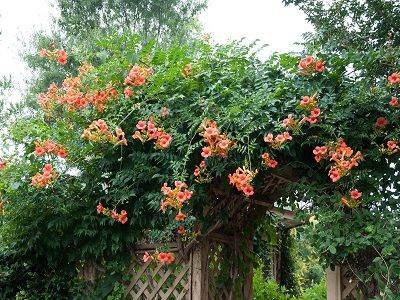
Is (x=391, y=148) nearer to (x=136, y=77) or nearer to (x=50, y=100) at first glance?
(x=136, y=77)

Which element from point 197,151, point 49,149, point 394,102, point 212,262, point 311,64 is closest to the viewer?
point 394,102

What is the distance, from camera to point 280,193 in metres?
4.37

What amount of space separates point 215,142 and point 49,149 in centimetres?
126

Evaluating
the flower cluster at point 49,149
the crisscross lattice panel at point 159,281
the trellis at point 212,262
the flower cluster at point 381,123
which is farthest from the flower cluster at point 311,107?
the flower cluster at point 49,149

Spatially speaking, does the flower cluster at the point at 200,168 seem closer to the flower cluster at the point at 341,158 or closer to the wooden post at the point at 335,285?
the flower cluster at the point at 341,158

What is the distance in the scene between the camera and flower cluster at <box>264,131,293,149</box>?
10.6ft

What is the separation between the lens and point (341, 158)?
3174 millimetres

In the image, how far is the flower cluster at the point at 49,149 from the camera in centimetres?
383

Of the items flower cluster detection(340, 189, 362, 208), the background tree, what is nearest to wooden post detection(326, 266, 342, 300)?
flower cluster detection(340, 189, 362, 208)

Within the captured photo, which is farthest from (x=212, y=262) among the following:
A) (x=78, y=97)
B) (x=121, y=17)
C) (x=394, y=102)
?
(x=121, y=17)

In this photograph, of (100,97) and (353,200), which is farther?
(100,97)

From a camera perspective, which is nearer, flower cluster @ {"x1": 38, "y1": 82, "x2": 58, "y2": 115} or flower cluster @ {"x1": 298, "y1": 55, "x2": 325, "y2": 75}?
flower cluster @ {"x1": 298, "y1": 55, "x2": 325, "y2": 75}

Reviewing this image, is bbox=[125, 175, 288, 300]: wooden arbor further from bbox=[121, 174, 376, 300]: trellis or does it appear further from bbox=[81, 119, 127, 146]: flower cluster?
bbox=[81, 119, 127, 146]: flower cluster

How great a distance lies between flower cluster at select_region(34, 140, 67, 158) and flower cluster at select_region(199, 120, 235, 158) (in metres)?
1.15
